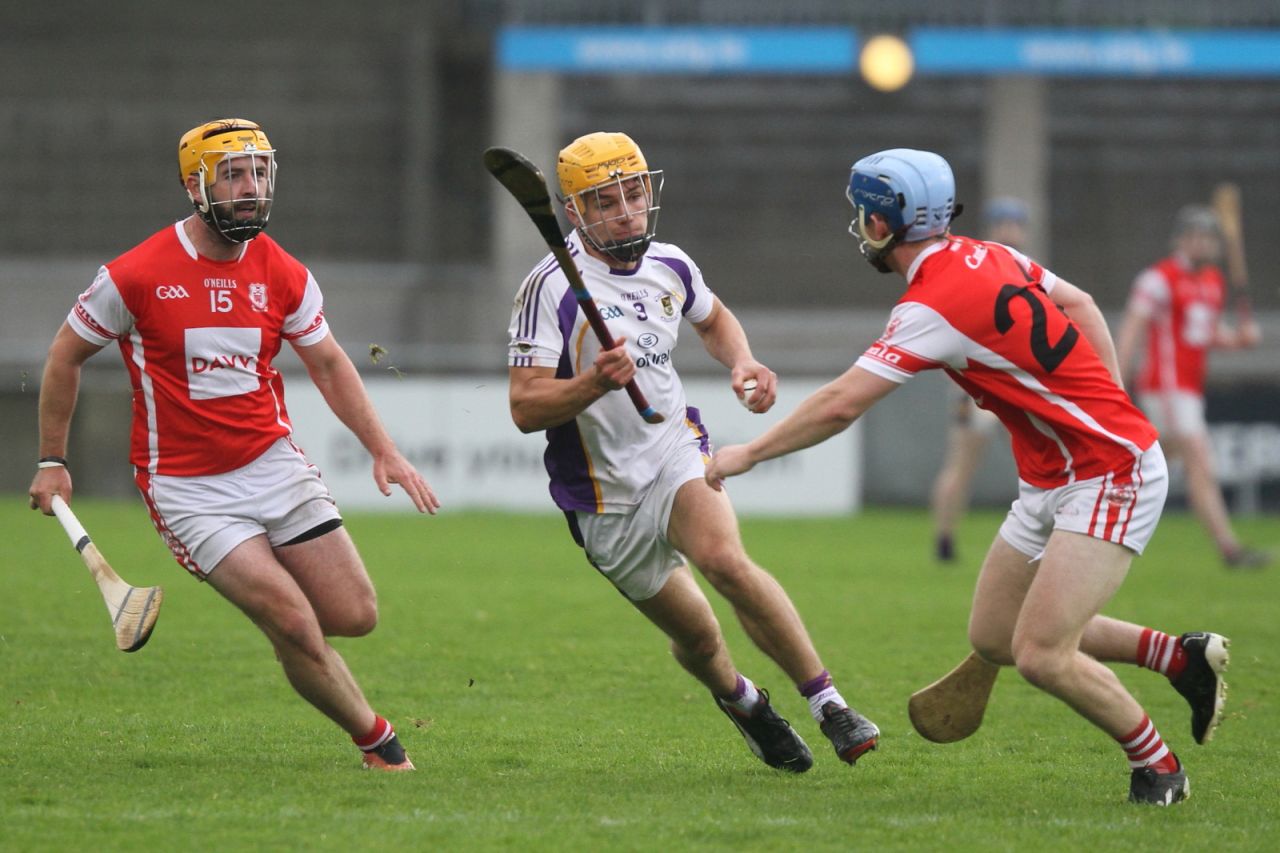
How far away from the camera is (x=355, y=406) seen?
593 cm

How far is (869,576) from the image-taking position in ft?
37.2

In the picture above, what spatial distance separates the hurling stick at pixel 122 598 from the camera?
5598mm

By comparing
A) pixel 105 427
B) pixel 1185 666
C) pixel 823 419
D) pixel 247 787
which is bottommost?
pixel 105 427

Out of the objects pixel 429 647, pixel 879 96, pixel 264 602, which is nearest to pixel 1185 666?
pixel 264 602

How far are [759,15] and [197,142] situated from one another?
15.4 metres

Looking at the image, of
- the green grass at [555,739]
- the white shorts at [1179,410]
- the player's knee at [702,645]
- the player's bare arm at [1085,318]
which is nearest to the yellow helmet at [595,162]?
the player's bare arm at [1085,318]

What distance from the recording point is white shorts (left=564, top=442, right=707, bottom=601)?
5.76 m

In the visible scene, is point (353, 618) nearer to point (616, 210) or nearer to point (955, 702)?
point (616, 210)

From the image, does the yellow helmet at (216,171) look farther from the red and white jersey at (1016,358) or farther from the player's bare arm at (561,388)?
the red and white jersey at (1016,358)

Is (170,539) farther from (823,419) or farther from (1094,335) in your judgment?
(1094,335)

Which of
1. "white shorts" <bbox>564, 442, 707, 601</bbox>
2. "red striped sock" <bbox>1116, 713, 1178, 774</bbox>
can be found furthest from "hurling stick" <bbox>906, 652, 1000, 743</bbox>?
"white shorts" <bbox>564, 442, 707, 601</bbox>

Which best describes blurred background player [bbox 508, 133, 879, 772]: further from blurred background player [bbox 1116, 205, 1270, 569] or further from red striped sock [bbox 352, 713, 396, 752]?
blurred background player [bbox 1116, 205, 1270, 569]

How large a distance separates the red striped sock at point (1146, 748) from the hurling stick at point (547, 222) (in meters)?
1.68

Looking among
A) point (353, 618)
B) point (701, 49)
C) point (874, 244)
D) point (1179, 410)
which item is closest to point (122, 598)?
point (353, 618)
